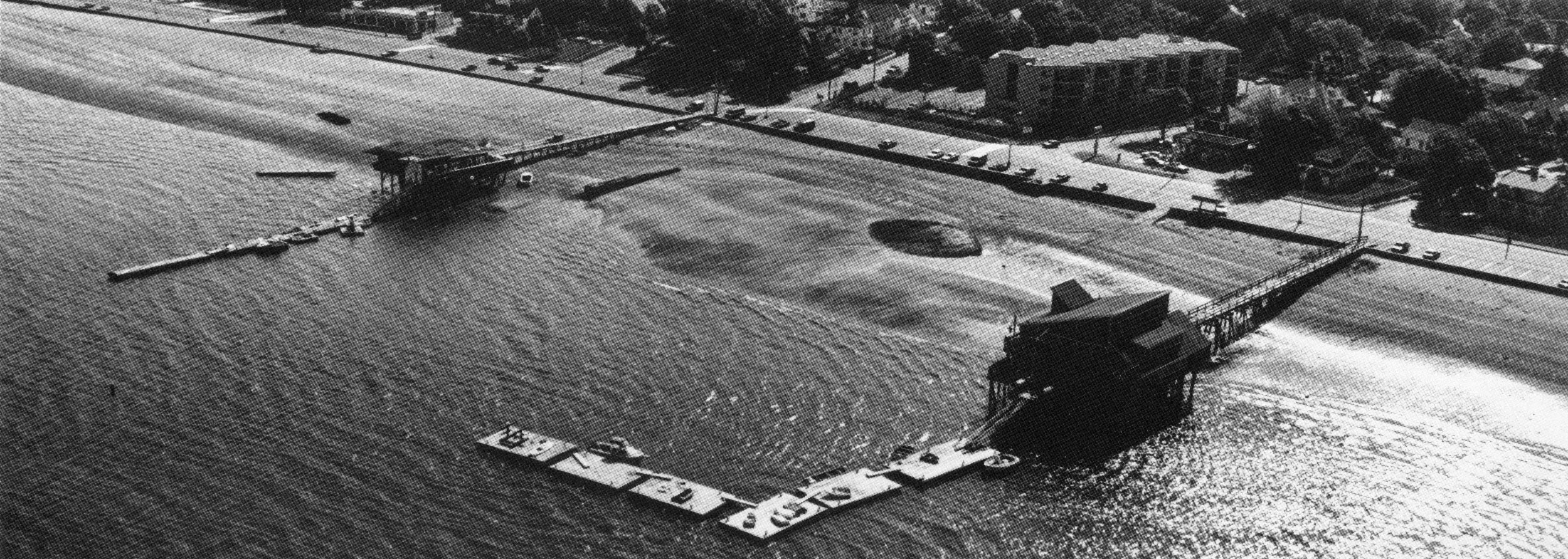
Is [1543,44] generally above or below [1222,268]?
above

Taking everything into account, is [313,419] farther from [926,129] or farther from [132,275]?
[926,129]

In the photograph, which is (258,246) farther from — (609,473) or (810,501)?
(810,501)

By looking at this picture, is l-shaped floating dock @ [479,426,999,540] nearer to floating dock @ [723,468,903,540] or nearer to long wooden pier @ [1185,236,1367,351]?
floating dock @ [723,468,903,540]

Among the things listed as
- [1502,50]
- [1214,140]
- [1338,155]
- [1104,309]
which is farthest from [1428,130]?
[1104,309]

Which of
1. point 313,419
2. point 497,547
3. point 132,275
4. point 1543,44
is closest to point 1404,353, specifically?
point 497,547

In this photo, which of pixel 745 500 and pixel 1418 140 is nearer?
pixel 745 500

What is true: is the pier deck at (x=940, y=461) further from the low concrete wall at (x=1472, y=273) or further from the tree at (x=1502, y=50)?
the tree at (x=1502, y=50)
